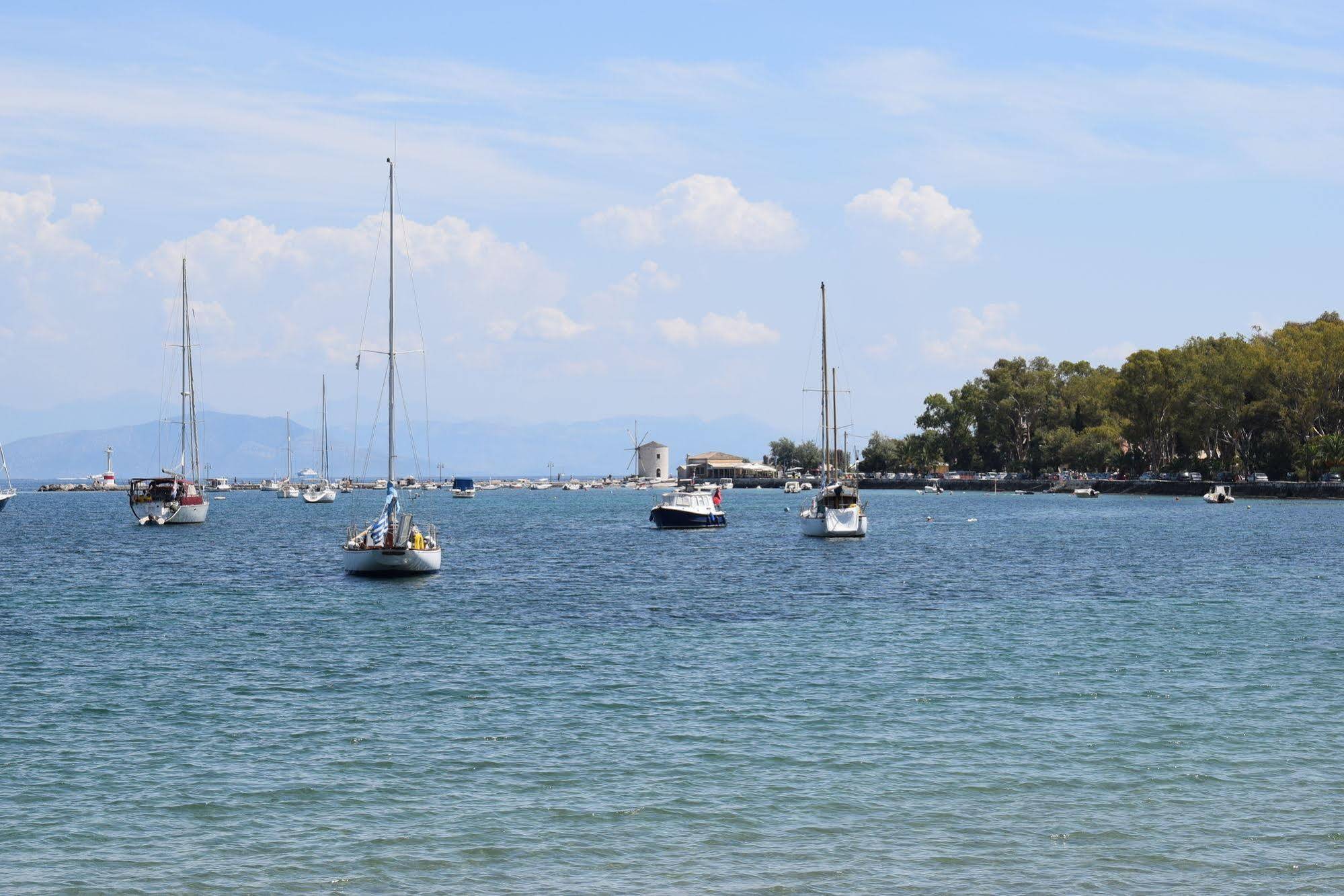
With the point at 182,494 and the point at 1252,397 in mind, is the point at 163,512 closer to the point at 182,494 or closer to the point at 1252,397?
the point at 182,494

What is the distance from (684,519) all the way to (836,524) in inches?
822

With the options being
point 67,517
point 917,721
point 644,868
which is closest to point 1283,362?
point 67,517

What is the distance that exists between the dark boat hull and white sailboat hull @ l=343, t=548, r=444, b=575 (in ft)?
169

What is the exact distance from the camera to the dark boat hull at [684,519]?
10844 centimetres

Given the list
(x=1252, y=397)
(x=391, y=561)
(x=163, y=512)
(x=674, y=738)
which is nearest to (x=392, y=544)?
(x=391, y=561)

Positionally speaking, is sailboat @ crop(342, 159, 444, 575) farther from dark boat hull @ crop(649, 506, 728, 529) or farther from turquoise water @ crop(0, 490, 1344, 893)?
dark boat hull @ crop(649, 506, 728, 529)

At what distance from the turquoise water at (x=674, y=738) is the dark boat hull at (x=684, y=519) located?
52.5m

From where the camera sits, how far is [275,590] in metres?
54.2

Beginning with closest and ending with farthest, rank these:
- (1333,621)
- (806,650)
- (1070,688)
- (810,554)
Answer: (1070,688), (806,650), (1333,621), (810,554)

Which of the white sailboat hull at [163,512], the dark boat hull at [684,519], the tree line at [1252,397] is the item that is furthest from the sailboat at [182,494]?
the tree line at [1252,397]

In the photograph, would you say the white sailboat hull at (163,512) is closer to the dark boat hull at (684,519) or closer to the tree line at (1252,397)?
the dark boat hull at (684,519)

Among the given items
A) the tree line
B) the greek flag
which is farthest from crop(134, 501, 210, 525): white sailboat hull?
the tree line

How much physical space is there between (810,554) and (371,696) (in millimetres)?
51064

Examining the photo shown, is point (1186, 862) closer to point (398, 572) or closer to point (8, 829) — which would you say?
point (8, 829)
